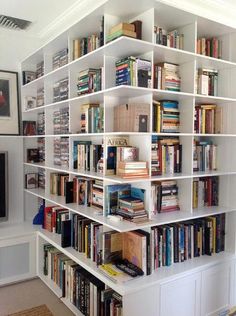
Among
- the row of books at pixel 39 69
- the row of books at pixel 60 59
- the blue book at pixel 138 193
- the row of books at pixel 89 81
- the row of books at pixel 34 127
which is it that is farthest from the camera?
the row of books at pixel 34 127

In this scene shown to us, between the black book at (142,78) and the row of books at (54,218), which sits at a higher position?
the black book at (142,78)

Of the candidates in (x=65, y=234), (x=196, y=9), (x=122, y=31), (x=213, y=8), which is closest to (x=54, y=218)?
(x=65, y=234)

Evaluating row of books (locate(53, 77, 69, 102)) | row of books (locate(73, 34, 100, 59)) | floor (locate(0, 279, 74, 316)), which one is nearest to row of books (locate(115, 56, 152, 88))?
row of books (locate(73, 34, 100, 59))

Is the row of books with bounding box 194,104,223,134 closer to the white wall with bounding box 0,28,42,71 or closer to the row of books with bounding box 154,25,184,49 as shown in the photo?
the row of books with bounding box 154,25,184,49

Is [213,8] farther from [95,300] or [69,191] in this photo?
[95,300]

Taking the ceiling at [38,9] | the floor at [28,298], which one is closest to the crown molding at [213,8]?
the ceiling at [38,9]

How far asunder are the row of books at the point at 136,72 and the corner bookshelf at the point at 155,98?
6 centimetres

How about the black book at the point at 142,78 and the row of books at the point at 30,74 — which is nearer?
the black book at the point at 142,78

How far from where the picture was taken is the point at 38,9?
2.76m

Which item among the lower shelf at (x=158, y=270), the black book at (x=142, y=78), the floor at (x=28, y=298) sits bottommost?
the floor at (x=28, y=298)

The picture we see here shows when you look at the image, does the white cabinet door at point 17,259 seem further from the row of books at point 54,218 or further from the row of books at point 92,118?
the row of books at point 92,118

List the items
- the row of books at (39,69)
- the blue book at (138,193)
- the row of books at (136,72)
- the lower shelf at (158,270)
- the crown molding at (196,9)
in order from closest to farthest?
1. the lower shelf at (158,270)
2. the row of books at (136,72)
3. the blue book at (138,193)
4. the crown molding at (196,9)
5. the row of books at (39,69)

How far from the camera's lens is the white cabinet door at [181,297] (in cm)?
204

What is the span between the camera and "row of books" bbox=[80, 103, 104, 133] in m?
2.37
